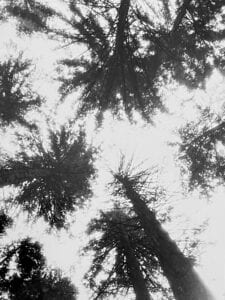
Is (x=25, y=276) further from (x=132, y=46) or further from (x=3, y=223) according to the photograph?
(x=132, y=46)

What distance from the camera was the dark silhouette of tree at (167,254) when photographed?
7879 mm

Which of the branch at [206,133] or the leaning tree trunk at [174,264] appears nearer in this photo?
the leaning tree trunk at [174,264]

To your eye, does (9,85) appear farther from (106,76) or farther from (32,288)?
(32,288)

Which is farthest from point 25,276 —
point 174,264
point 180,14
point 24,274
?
point 180,14

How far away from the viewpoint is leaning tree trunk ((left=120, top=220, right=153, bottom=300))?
378 inches

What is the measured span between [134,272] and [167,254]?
75.9 inches

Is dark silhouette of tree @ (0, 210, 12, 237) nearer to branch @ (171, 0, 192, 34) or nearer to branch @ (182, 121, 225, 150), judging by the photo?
branch @ (171, 0, 192, 34)

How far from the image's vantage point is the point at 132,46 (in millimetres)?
6051

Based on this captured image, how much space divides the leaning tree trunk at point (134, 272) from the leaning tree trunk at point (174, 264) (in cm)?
114

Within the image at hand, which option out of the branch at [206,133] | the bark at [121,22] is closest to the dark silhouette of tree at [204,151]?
the branch at [206,133]

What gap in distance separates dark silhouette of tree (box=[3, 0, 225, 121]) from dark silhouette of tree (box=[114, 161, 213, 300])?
→ 14.0 feet

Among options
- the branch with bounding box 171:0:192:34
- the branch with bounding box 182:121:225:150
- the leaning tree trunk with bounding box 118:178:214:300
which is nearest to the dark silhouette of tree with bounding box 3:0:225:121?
the branch with bounding box 171:0:192:34

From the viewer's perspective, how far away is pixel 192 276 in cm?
809

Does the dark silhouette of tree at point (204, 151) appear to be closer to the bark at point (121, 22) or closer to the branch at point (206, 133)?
the branch at point (206, 133)
